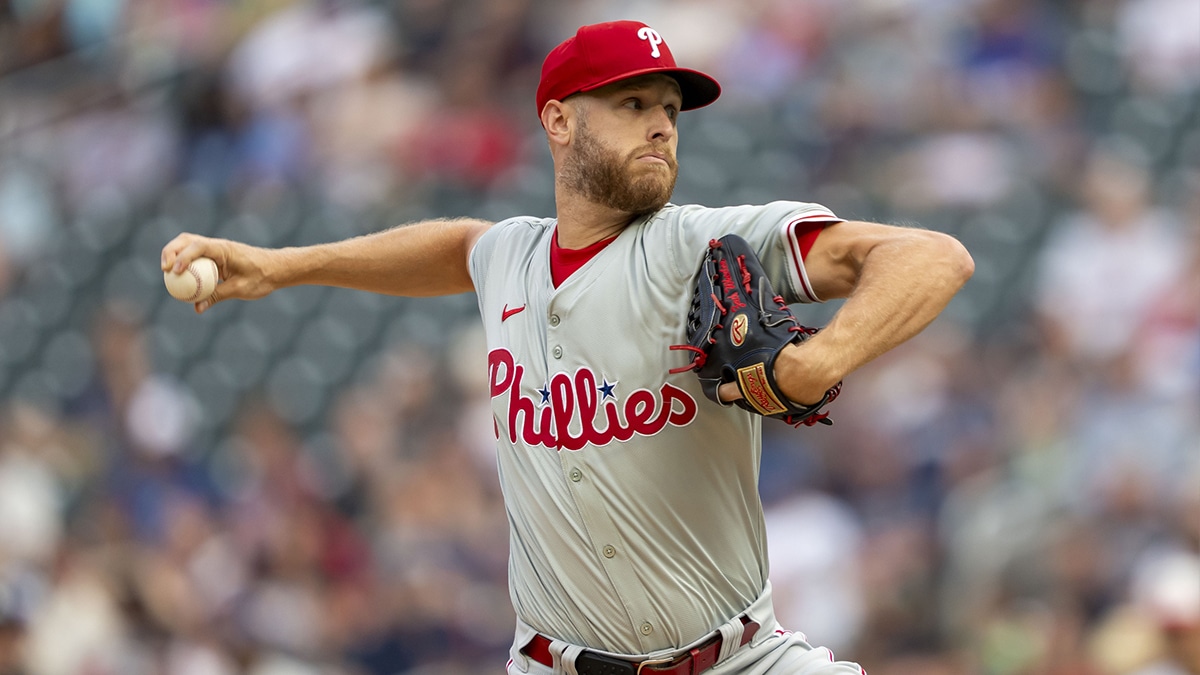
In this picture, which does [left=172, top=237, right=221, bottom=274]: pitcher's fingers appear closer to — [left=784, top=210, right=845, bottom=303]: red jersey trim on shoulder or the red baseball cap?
the red baseball cap

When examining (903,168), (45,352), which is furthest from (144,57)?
(903,168)

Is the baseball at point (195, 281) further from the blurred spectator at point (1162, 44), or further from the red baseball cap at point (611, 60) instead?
the blurred spectator at point (1162, 44)

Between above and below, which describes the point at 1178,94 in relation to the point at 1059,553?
above

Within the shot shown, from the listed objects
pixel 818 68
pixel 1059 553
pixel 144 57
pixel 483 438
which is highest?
pixel 144 57

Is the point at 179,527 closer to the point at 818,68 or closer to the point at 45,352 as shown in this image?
the point at 45,352

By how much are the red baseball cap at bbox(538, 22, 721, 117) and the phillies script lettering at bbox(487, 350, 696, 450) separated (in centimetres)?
59

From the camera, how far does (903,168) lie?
6.73m

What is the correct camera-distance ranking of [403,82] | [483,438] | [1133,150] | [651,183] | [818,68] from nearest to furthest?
[651,183] → [1133,150] → [483,438] → [818,68] → [403,82]

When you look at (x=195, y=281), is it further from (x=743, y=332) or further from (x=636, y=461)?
(x=743, y=332)

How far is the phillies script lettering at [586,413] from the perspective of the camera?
2.72m

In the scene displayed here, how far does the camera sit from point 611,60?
9.12 ft

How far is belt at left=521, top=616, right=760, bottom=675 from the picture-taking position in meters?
2.74

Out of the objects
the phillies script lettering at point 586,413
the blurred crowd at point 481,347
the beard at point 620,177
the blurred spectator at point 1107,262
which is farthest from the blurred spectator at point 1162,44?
the phillies script lettering at point 586,413

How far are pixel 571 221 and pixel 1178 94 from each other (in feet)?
14.7
